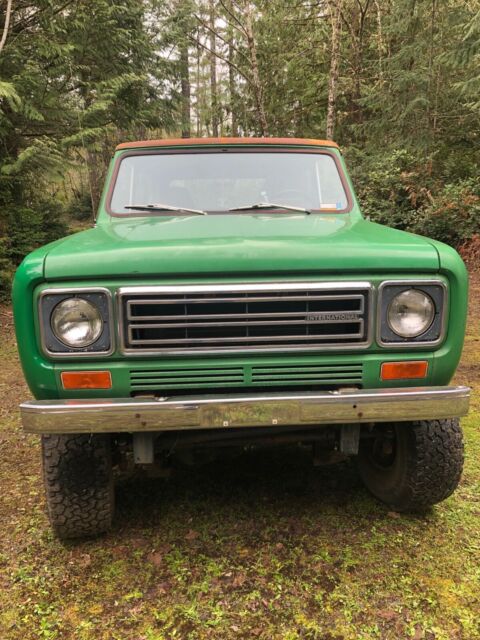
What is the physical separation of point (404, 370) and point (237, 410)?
0.73 metres

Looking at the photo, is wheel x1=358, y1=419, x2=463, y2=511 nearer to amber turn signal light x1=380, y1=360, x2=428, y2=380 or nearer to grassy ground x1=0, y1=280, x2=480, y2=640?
grassy ground x1=0, y1=280, x2=480, y2=640

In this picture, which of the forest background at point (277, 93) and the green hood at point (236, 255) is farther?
the forest background at point (277, 93)

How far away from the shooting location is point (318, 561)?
7.38ft

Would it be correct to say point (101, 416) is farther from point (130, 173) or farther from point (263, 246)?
point (130, 173)

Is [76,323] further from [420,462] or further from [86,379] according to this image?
[420,462]

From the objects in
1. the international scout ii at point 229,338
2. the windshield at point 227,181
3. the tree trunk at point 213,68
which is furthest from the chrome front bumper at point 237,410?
the tree trunk at point 213,68

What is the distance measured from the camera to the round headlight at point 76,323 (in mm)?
1942

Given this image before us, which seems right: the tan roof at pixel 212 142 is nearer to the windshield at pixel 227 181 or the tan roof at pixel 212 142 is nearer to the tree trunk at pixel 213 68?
the windshield at pixel 227 181

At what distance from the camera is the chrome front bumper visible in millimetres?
1872

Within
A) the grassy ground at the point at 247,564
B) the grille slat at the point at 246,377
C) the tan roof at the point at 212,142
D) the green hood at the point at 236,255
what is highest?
the tan roof at the point at 212,142

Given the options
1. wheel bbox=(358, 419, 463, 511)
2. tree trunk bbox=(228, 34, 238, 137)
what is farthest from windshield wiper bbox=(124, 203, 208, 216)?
tree trunk bbox=(228, 34, 238, 137)

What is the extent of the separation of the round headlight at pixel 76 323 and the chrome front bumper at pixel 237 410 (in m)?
0.25

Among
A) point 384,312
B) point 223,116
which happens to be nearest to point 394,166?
point 223,116

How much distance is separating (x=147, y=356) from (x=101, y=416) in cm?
29
